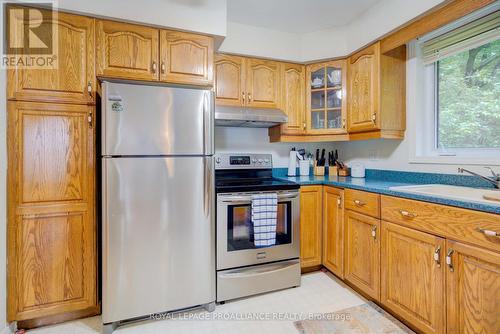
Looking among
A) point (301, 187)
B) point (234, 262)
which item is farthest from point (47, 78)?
point (301, 187)

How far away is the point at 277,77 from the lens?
2.62m

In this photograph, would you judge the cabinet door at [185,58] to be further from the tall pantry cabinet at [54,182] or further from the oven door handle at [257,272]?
the oven door handle at [257,272]

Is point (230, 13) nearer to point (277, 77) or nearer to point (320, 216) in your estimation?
point (277, 77)

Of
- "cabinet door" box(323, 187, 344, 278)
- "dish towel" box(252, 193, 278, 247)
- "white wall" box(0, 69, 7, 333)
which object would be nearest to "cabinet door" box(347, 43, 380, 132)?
"cabinet door" box(323, 187, 344, 278)

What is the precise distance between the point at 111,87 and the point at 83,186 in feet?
2.28

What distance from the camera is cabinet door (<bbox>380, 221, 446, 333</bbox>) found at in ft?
4.66

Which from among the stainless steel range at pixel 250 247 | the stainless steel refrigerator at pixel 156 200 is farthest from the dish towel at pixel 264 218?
the stainless steel refrigerator at pixel 156 200

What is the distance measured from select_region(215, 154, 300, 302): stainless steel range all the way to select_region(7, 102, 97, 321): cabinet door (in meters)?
0.91

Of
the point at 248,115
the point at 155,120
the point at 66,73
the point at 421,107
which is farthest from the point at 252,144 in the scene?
the point at 66,73

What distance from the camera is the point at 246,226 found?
6.83 ft

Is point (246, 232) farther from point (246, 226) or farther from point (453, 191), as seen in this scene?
point (453, 191)

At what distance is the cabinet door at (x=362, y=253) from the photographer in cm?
185

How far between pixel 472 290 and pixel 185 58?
224cm

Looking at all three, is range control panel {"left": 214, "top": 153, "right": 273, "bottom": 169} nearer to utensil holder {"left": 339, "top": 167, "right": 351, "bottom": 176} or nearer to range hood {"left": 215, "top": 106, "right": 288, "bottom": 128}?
range hood {"left": 215, "top": 106, "right": 288, "bottom": 128}
